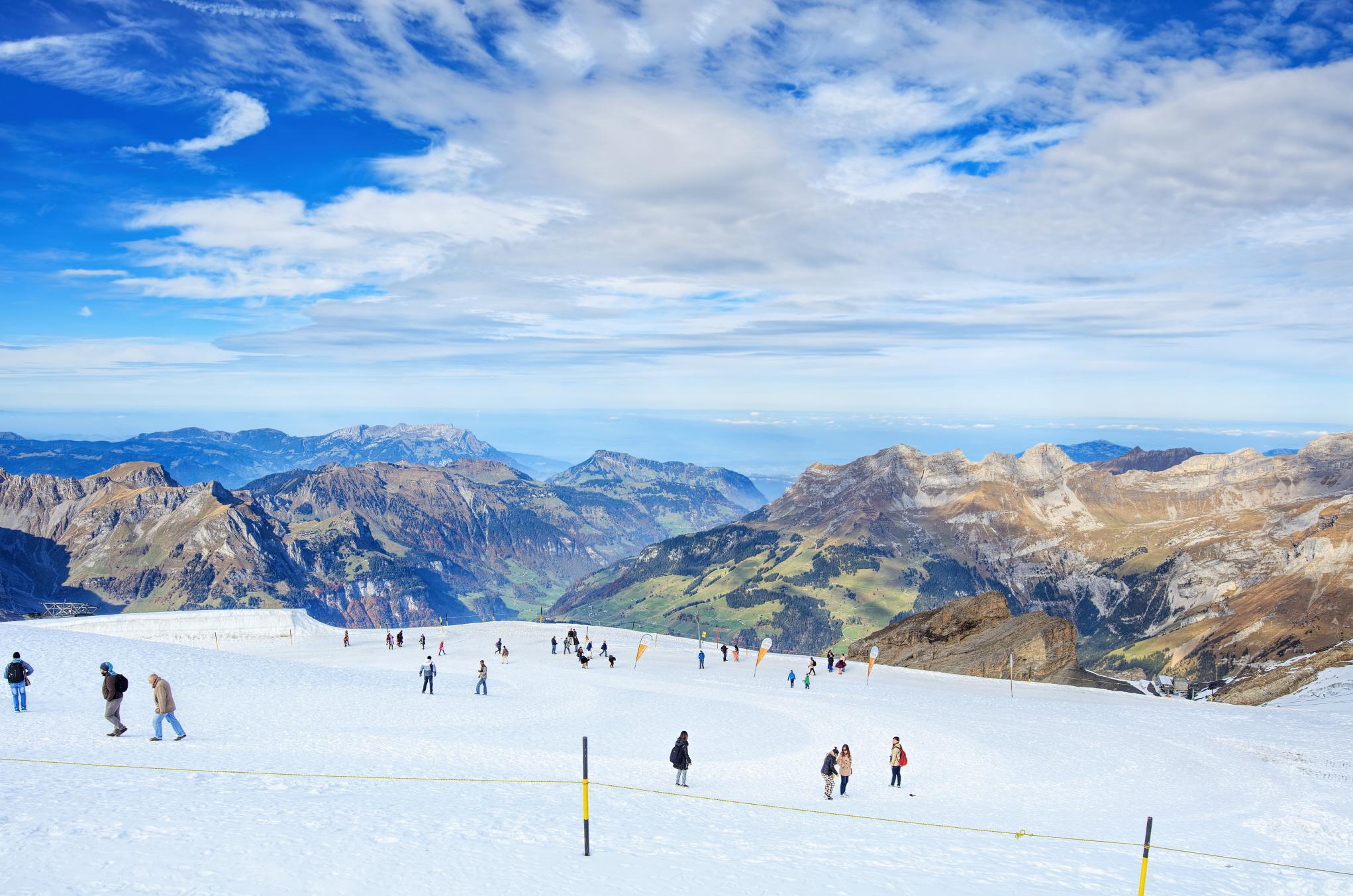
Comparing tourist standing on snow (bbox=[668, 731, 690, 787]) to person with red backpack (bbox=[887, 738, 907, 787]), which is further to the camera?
person with red backpack (bbox=[887, 738, 907, 787])

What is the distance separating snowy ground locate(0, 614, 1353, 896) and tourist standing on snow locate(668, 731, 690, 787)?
598mm

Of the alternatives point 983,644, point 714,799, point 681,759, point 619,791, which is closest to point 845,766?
point 714,799

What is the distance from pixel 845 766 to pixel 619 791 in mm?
7979

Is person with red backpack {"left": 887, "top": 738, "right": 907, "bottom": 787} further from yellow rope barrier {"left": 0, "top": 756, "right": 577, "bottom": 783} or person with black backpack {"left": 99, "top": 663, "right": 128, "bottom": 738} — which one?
person with black backpack {"left": 99, "top": 663, "right": 128, "bottom": 738}

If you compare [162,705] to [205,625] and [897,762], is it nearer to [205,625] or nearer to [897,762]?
[897,762]

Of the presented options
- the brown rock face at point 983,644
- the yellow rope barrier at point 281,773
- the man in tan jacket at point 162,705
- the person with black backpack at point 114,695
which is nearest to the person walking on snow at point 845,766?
the yellow rope barrier at point 281,773

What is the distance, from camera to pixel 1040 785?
31.7 metres

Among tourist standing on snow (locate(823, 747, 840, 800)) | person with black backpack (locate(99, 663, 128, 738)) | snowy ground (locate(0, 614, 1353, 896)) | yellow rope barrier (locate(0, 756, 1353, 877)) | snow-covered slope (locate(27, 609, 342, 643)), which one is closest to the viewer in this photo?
snowy ground (locate(0, 614, 1353, 896))

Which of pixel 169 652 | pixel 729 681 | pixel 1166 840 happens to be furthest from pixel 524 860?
pixel 729 681

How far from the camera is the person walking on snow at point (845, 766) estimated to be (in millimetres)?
27875

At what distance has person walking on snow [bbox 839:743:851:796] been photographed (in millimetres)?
27875

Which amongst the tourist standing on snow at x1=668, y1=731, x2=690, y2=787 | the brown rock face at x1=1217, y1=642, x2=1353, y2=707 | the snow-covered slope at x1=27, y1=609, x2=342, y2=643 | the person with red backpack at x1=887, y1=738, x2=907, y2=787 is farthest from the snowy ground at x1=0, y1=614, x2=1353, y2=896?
the snow-covered slope at x1=27, y1=609, x2=342, y2=643

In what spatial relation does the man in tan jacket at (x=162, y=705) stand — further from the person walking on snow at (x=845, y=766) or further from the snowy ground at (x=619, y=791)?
the person walking on snow at (x=845, y=766)

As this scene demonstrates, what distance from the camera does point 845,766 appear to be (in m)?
27.9
